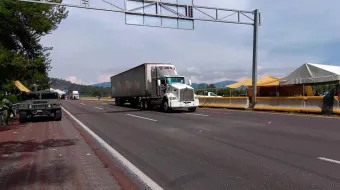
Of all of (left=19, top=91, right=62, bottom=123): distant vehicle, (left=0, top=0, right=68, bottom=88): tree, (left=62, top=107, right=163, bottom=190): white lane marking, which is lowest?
(left=62, top=107, right=163, bottom=190): white lane marking

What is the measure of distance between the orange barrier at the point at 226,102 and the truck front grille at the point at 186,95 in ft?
15.1

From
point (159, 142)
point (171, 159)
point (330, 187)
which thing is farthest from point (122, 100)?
point (330, 187)

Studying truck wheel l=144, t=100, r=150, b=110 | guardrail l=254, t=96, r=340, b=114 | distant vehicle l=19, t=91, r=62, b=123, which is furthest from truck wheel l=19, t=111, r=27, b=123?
guardrail l=254, t=96, r=340, b=114

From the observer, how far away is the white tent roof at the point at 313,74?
22734 mm

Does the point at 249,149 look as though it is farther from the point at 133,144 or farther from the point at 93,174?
the point at 93,174

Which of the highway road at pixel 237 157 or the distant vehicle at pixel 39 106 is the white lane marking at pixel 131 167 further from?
the distant vehicle at pixel 39 106

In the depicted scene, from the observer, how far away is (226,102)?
95.0 feet

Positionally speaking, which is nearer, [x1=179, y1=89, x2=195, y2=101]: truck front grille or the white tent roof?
the white tent roof

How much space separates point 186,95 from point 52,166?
17482 mm

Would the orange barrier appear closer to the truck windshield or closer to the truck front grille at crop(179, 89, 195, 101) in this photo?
the truck front grille at crop(179, 89, 195, 101)

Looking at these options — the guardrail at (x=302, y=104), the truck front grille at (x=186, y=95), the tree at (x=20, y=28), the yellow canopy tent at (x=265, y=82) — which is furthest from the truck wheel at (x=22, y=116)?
the yellow canopy tent at (x=265, y=82)

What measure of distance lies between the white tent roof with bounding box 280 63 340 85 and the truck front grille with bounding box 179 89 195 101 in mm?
8167

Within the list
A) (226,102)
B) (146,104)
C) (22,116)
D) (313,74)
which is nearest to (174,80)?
(146,104)

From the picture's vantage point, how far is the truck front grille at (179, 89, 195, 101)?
946 inches
